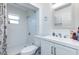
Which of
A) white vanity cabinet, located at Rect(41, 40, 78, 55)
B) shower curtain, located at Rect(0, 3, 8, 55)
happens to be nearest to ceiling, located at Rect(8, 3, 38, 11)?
shower curtain, located at Rect(0, 3, 8, 55)

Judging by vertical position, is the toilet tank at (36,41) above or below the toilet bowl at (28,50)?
above

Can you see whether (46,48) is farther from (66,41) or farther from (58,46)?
(66,41)

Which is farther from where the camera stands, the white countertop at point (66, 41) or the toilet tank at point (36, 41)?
the toilet tank at point (36, 41)

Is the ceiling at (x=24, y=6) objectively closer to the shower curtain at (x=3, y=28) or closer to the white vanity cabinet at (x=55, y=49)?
the shower curtain at (x=3, y=28)

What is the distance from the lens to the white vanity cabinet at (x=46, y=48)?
1.18 m

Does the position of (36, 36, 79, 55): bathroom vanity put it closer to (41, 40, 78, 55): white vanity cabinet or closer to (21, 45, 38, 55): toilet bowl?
(41, 40, 78, 55): white vanity cabinet

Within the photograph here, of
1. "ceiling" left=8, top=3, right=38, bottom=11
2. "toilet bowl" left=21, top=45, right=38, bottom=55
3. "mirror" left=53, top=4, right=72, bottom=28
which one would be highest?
"ceiling" left=8, top=3, right=38, bottom=11

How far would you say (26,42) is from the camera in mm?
1227

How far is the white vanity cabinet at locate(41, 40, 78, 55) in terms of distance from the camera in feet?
3.35

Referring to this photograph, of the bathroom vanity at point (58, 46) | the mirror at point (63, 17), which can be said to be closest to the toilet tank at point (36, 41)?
the bathroom vanity at point (58, 46)

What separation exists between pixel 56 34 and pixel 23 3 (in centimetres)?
63

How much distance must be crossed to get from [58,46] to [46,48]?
17 centimetres

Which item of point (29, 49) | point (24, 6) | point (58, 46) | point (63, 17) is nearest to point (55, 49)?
point (58, 46)
